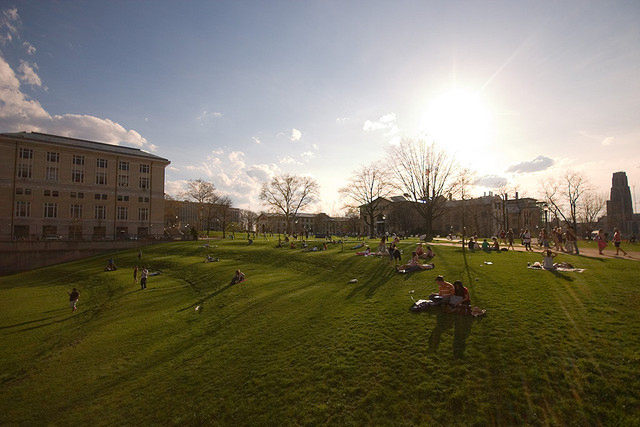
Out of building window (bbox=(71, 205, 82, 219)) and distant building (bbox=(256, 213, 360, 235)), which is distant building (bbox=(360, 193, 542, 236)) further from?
building window (bbox=(71, 205, 82, 219))

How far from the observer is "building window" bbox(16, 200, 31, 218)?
58.7 meters

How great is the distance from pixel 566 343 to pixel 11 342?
2588 cm

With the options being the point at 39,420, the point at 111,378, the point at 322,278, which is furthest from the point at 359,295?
the point at 39,420

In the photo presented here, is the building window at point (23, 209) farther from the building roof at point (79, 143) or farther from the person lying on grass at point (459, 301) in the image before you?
the person lying on grass at point (459, 301)

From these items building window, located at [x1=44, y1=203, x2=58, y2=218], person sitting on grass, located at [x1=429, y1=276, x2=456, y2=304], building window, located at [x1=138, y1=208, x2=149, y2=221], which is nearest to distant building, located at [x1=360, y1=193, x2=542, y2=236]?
building window, located at [x1=138, y1=208, x2=149, y2=221]

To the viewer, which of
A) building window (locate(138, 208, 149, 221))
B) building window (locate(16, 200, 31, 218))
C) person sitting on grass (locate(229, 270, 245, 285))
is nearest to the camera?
person sitting on grass (locate(229, 270, 245, 285))

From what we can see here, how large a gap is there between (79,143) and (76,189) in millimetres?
11412

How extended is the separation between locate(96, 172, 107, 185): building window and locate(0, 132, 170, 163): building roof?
18.1 feet

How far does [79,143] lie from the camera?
66812mm

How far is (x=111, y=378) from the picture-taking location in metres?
11.8

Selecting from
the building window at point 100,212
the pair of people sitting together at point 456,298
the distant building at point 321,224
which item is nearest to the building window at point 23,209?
the building window at point 100,212

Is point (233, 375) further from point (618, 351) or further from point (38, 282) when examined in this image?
point (38, 282)

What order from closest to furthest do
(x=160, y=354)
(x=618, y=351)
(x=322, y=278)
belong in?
(x=618, y=351)
(x=160, y=354)
(x=322, y=278)

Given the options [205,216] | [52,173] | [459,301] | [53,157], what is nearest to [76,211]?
[52,173]
